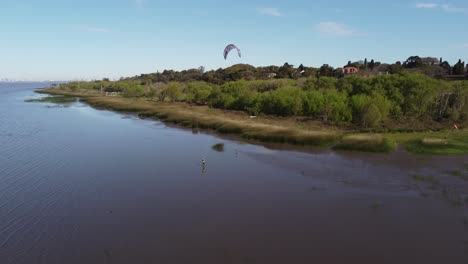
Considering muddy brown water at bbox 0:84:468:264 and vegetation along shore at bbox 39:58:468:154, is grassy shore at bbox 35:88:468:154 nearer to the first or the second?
vegetation along shore at bbox 39:58:468:154

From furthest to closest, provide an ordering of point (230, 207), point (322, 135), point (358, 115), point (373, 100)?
point (373, 100), point (358, 115), point (322, 135), point (230, 207)

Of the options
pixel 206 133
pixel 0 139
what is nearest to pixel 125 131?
pixel 206 133

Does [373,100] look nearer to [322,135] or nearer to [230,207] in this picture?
[322,135]

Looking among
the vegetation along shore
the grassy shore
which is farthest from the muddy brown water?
the vegetation along shore

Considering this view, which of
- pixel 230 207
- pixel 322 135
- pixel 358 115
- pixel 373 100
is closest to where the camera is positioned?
pixel 230 207

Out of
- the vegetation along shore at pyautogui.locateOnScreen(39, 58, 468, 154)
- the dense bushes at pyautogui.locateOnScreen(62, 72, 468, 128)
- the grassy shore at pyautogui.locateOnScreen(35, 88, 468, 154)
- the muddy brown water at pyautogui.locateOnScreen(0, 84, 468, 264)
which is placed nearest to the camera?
the muddy brown water at pyautogui.locateOnScreen(0, 84, 468, 264)

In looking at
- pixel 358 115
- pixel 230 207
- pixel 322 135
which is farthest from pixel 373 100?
pixel 230 207

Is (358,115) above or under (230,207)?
above

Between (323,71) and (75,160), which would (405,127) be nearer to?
(75,160)

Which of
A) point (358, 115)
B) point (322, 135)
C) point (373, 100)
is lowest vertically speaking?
point (322, 135)

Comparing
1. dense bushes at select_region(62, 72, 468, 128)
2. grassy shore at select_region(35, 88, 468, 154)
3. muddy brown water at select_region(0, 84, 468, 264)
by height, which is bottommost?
muddy brown water at select_region(0, 84, 468, 264)
